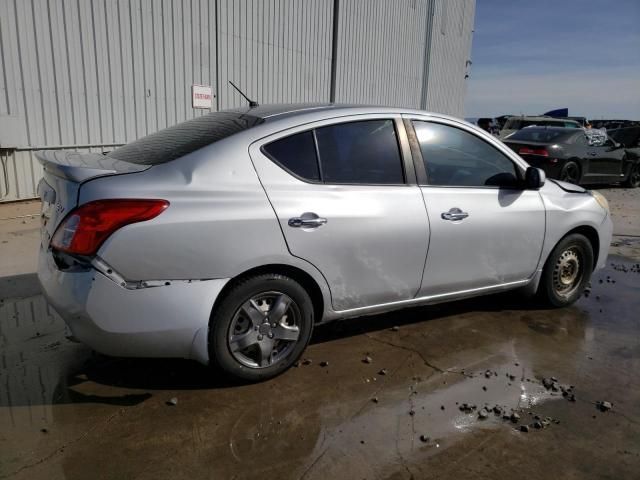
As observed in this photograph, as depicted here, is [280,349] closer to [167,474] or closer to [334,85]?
[167,474]

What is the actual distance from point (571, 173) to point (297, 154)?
10675mm

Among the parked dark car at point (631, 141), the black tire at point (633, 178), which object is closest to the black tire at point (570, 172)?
the parked dark car at point (631, 141)

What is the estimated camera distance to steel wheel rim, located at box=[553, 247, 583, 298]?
15.1 feet

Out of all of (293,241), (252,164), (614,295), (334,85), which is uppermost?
(334,85)

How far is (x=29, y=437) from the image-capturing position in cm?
267

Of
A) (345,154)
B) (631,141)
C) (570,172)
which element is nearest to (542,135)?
(570,172)

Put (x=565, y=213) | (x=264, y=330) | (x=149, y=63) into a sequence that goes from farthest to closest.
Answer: (x=149, y=63) < (x=565, y=213) < (x=264, y=330)

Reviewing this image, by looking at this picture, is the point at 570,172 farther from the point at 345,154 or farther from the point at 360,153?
the point at 345,154

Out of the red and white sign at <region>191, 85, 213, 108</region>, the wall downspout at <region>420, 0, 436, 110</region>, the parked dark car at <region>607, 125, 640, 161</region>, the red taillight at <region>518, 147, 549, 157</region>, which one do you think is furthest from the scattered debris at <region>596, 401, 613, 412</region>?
the wall downspout at <region>420, 0, 436, 110</region>

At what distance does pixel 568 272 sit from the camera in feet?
15.5

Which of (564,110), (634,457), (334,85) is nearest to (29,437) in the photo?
(634,457)

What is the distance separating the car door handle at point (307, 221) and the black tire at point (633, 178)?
13617mm

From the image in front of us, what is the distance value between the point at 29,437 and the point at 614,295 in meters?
5.07

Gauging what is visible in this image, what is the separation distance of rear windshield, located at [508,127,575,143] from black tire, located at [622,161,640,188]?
10.1ft
